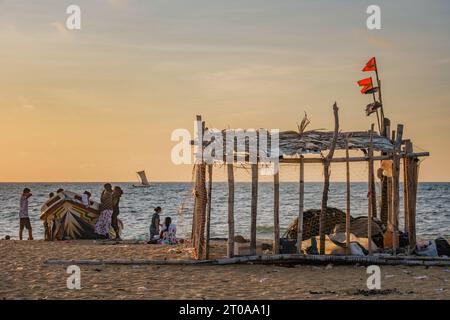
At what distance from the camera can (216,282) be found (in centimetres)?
1191

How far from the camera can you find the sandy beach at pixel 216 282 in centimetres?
1076

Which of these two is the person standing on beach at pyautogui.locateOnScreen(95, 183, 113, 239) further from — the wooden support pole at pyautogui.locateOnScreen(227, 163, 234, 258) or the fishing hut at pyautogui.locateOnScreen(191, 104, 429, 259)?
the wooden support pole at pyautogui.locateOnScreen(227, 163, 234, 258)

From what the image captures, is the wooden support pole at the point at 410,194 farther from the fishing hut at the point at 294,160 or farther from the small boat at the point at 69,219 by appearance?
the small boat at the point at 69,219

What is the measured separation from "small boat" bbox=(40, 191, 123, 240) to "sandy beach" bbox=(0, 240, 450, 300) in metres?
5.21

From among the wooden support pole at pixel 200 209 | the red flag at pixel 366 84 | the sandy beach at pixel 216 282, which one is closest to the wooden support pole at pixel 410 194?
the sandy beach at pixel 216 282

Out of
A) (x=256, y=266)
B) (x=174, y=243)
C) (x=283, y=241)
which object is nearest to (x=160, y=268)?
(x=256, y=266)

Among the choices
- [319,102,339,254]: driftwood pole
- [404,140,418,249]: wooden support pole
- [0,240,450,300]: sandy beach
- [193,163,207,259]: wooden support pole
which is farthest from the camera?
[404,140,418,249]: wooden support pole

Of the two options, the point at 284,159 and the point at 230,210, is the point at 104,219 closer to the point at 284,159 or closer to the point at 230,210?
the point at 230,210

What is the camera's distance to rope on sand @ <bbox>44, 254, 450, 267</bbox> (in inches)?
549

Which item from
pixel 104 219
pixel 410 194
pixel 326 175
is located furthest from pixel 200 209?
pixel 104 219

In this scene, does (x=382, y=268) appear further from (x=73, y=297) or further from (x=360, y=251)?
(x=73, y=297)

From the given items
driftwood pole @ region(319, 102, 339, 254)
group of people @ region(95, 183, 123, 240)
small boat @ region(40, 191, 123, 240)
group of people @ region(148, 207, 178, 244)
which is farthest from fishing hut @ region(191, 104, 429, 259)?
small boat @ region(40, 191, 123, 240)

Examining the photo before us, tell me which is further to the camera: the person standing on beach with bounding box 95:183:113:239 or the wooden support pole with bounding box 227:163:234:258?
the person standing on beach with bounding box 95:183:113:239

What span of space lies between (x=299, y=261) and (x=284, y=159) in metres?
2.34
